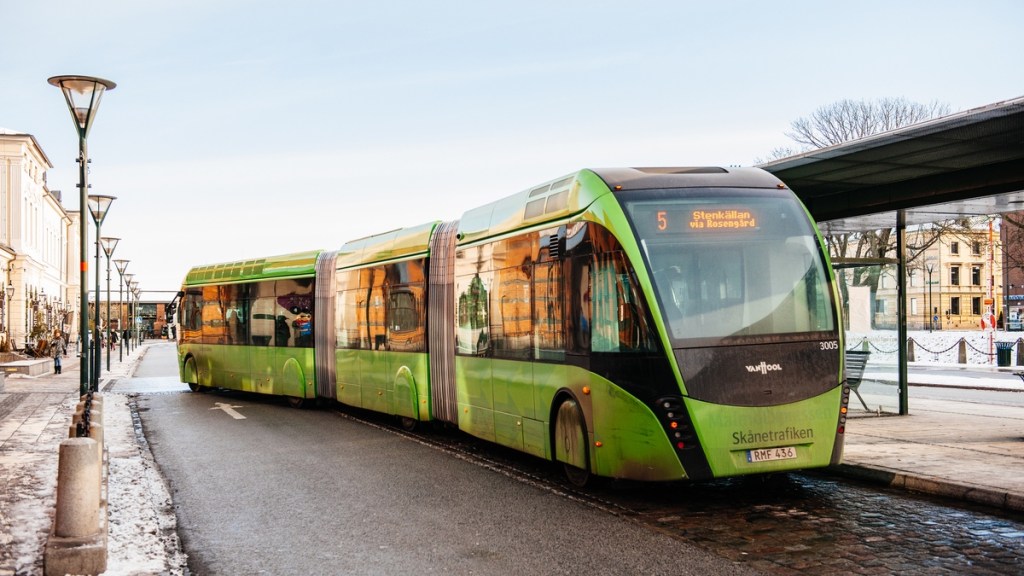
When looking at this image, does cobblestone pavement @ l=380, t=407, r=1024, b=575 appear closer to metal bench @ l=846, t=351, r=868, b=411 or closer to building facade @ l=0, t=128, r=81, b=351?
metal bench @ l=846, t=351, r=868, b=411

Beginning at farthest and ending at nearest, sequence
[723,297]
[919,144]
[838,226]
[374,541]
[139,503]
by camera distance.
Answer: [838,226] < [919,144] < [139,503] < [723,297] < [374,541]

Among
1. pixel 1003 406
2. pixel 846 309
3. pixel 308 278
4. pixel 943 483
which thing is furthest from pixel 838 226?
pixel 308 278

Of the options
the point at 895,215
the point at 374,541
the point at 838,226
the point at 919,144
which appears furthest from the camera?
→ the point at 838,226

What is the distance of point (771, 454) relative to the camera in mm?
8625

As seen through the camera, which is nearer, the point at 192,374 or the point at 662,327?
the point at 662,327

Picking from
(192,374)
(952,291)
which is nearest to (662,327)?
(192,374)

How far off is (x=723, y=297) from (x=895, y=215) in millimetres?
7680

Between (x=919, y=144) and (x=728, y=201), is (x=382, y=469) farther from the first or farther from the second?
(x=919, y=144)

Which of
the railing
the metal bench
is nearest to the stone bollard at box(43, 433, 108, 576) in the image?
the metal bench

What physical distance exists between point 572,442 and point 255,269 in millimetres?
14219

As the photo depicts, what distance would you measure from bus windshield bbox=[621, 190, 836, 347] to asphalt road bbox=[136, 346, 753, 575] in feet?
6.40

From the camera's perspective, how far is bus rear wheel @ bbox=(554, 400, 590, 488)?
936 centimetres

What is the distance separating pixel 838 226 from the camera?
17.1 m

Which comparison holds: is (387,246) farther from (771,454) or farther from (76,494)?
(76,494)
